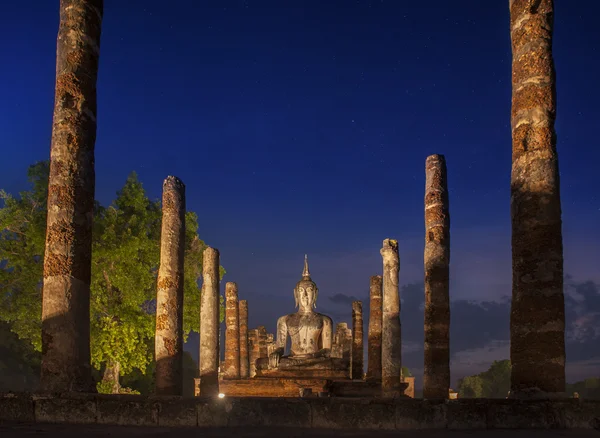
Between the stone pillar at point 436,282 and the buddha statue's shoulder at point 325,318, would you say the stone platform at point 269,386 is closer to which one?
the buddha statue's shoulder at point 325,318

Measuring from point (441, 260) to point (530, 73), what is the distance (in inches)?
260

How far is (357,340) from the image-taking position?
93.9 ft

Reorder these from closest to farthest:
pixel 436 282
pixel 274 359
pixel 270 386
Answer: pixel 436 282, pixel 270 386, pixel 274 359

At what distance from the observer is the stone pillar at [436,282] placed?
15625 mm

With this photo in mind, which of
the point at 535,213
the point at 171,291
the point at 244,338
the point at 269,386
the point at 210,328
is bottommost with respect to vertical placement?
the point at 269,386

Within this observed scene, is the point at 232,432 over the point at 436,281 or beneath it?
beneath

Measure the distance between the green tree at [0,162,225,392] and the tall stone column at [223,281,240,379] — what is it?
3.06m

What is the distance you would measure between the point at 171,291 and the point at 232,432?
8.00 m

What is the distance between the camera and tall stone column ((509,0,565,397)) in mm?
→ 9438

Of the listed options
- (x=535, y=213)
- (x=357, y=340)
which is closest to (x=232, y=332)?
(x=357, y=340)

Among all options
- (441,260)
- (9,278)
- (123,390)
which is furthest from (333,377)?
(9,278)

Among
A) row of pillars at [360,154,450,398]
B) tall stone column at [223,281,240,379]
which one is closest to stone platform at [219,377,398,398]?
tall stone column at [223,281,240,379]

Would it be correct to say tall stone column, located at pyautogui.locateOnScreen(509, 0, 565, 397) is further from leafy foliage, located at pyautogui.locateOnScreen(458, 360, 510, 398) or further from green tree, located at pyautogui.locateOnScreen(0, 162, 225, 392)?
leafy foliage, located at pyautogui.locateOnScreen(458, 360, 510, 398)

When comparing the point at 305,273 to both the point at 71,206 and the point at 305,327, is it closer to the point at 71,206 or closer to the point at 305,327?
the point at 305,327
